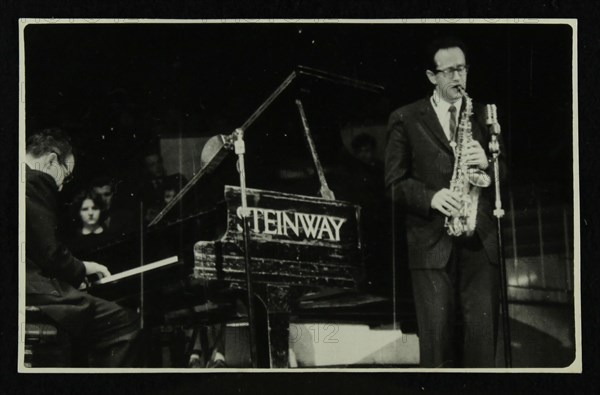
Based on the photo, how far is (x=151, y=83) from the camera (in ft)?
10.8

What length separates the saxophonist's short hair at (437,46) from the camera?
3.32 meters

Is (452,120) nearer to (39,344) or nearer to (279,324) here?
(279,324)

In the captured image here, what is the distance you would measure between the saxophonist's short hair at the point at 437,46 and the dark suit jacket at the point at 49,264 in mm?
1679

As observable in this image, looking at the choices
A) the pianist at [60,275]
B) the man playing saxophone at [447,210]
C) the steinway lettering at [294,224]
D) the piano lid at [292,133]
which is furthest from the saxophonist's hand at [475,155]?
the pianist at [60,275]

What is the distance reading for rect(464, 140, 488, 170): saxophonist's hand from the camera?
326cm

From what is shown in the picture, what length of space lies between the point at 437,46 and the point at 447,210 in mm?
711

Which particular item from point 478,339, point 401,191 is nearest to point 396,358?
point 478,339

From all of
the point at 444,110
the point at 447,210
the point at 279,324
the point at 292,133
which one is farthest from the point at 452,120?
the point at 279,324

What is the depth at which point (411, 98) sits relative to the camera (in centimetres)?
331

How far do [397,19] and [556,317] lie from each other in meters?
1.44

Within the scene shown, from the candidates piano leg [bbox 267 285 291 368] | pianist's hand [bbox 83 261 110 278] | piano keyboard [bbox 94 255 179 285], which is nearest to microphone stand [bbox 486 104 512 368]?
piano leg [bbox 267 285 291 368]

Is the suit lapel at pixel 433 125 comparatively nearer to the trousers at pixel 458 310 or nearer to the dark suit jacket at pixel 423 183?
the dark suit jacket at pixel 423 183

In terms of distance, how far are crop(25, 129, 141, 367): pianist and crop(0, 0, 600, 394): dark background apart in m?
0.08

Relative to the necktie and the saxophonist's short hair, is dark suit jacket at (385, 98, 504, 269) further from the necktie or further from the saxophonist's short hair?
the saxophonist's short hair
